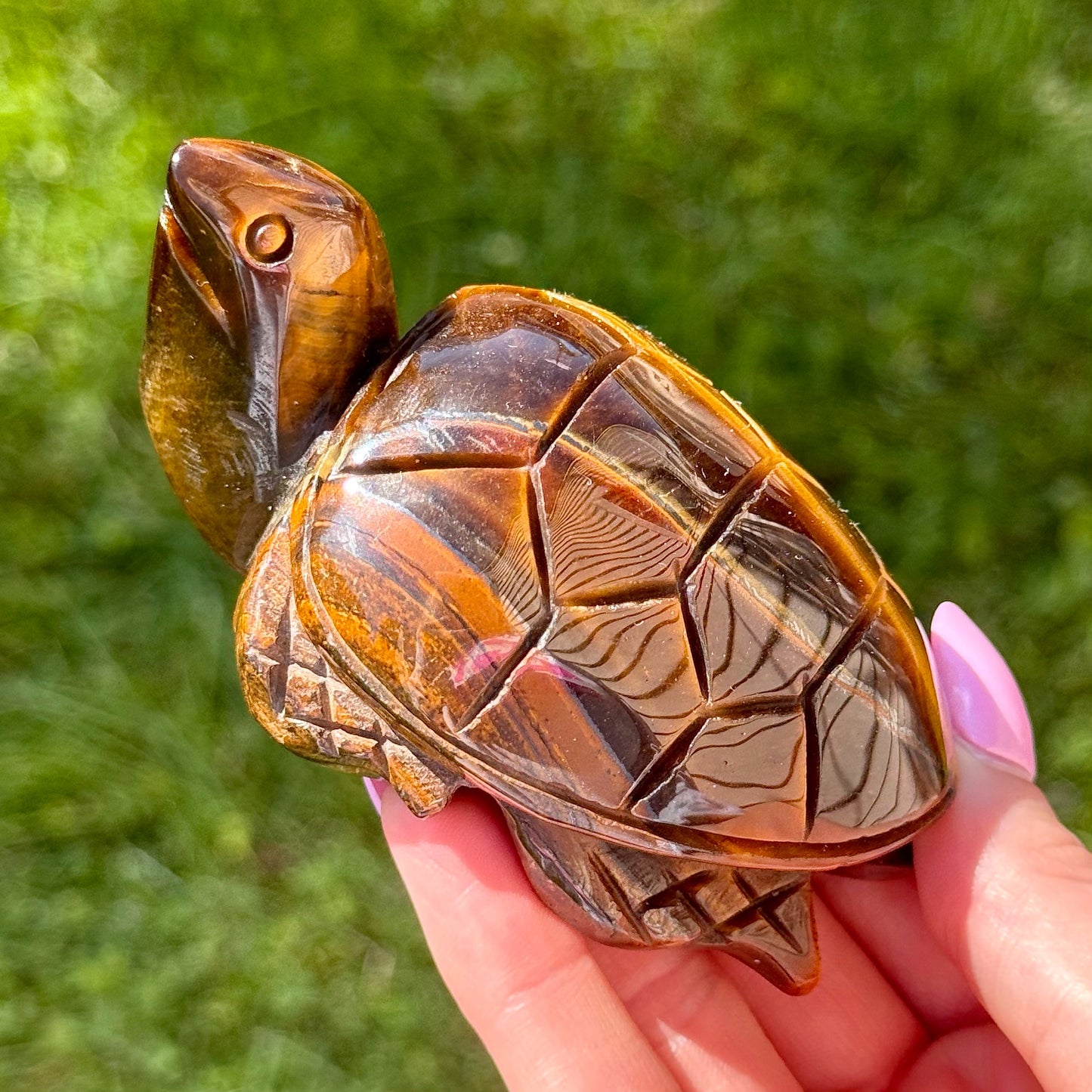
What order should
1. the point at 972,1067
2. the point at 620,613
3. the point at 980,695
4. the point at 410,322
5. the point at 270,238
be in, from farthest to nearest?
the point at 410,322
the point at 972,1067
the point at 980,695
the point at 270,238
the point at 620,613

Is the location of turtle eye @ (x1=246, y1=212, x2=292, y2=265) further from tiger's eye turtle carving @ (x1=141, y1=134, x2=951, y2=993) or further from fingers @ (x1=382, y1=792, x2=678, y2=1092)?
fingers @ (x1=382, y1=792, x2=678, y2=1092)

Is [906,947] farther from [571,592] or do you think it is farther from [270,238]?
[270,238]

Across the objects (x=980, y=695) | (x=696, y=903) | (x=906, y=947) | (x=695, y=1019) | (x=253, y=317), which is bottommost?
(x=695, y=1019)

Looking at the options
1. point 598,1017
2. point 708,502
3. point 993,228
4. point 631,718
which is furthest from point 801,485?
point 993,228

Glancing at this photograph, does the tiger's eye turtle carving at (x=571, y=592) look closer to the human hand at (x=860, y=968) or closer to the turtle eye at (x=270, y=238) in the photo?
the turtle eye at (x=270, y=238)

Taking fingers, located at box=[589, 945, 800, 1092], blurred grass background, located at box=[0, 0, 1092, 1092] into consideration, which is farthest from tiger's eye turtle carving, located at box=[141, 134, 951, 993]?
blurred grass background, located at box=[0, 0, 1092, 1092]

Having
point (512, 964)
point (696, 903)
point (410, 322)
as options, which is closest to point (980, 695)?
point (696, 903)
